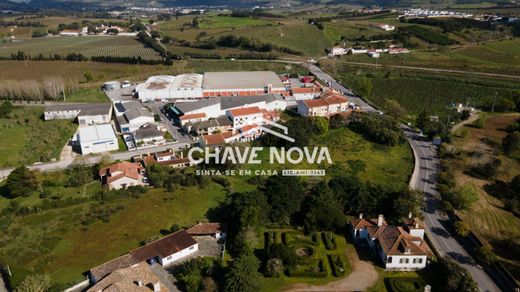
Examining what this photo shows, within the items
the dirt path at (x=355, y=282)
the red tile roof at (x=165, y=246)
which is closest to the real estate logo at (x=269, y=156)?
the red tile roof at (x=165, y=246)

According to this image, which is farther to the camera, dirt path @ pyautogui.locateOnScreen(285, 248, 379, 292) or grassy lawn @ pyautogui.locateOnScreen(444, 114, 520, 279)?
grassy lawn @ pyautogui.locateOnScreen(444, 114, 520, 279)

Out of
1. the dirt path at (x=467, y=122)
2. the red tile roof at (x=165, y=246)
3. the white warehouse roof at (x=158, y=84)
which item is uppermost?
the white warehouse roof at (x=158, y=84)

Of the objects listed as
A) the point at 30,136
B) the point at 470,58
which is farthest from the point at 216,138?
the point at 470,58

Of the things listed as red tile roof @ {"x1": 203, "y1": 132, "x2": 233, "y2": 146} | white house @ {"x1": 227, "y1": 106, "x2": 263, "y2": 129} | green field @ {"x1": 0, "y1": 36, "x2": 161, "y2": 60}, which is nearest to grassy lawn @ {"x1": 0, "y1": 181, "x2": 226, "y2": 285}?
red tile roof @ {"x1": 203, "y1": 132, "x2": 233, "y2": 146}

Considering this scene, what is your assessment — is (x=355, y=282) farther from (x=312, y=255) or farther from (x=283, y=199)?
(x=283, y=199)

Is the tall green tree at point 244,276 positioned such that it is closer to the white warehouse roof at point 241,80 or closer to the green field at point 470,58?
the white warehouse roof at point 241,80

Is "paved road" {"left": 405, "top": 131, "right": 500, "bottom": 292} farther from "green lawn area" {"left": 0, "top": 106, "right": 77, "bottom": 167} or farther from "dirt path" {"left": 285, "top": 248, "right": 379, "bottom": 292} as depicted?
"green lawn area" {"left": 0, "top": 106, "right": 77, "bottom": 167}
